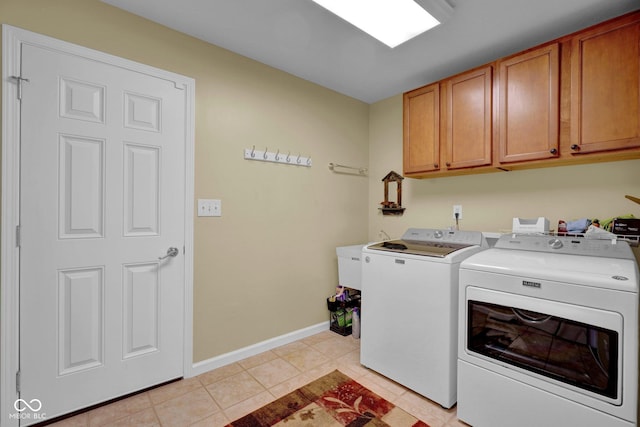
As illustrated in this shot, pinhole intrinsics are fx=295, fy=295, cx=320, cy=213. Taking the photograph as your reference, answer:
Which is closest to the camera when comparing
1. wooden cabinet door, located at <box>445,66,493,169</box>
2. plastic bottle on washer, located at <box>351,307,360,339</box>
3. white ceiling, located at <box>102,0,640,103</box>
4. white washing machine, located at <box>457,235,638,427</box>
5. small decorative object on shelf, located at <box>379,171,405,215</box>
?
white washing machine, located at <box>457,235,638,427</box>

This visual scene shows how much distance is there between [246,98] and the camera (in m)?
2.40

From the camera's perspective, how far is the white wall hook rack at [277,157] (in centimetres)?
241

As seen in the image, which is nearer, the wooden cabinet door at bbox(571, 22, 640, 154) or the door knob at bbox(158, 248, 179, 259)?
the wooden cabinet door at bbox(571, 22, 640, 154)

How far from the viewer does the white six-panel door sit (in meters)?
1.62

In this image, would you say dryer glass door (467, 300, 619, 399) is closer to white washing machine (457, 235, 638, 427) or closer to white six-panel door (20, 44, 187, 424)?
white washing machine (457, 235, 638, 427)

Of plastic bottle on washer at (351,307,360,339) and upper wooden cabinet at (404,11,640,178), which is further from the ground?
upper wooden cabinet at (404,11,640,178)

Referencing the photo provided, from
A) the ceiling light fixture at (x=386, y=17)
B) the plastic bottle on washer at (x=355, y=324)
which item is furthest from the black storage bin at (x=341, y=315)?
the ceiling light fixture at (x=386, y=17)

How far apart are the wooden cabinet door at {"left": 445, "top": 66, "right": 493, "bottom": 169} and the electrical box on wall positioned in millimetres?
1856

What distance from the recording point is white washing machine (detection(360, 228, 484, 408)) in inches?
70.0

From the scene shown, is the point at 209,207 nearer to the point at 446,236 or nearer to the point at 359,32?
the point at 359,32

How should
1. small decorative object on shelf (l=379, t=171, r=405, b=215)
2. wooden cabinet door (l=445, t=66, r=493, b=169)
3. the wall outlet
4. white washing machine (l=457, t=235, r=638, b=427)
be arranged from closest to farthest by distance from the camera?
white washing machine (l=457, t=235, r=638, b=427) < wooden cabinet door (l=445, t=66, r=493, b=169) < the wall outlet < small decorative object on shelf (l=379, t=171, r=405, b=215)

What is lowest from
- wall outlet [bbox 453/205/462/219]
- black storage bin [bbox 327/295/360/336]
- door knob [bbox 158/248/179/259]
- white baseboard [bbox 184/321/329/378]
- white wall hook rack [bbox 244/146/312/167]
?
white baseboard [bbox 184/321/329/378]

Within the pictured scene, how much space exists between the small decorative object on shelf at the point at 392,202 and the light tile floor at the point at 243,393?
1.44 meters

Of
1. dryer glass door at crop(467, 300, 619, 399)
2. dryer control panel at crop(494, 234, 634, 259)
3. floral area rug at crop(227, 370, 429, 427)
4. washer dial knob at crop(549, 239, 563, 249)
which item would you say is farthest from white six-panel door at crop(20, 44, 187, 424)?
washer dial knob at crop(549, 239, 563, 249)
